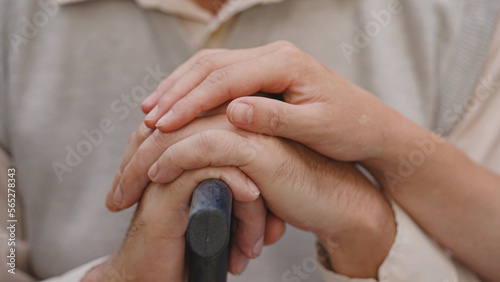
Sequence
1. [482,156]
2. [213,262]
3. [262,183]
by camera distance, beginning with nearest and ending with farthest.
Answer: [213,262], [262,183], [482,156]

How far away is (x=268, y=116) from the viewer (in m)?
0.49

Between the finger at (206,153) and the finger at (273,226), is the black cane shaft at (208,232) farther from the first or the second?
the finger at (273,226)

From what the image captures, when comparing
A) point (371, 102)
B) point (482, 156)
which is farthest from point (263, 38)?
point (482, 156)

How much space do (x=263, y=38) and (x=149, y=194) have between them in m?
0.39

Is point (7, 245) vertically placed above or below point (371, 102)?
below

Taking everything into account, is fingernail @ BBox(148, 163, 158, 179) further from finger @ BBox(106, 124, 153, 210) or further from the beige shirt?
the beige shirt

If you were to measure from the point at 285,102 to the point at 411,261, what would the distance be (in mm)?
286

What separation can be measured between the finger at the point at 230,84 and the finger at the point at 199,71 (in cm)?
1

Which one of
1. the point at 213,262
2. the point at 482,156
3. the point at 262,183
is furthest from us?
the point at 482,156

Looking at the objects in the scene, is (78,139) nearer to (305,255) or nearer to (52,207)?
(52,207)

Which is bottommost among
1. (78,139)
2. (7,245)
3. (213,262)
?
(7,245)

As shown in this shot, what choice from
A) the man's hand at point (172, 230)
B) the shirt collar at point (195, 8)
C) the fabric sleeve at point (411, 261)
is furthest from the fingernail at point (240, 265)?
the shirt collar at point (195, 8)

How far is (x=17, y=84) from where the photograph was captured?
0.80 meters

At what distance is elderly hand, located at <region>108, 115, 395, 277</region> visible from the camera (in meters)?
0.48
